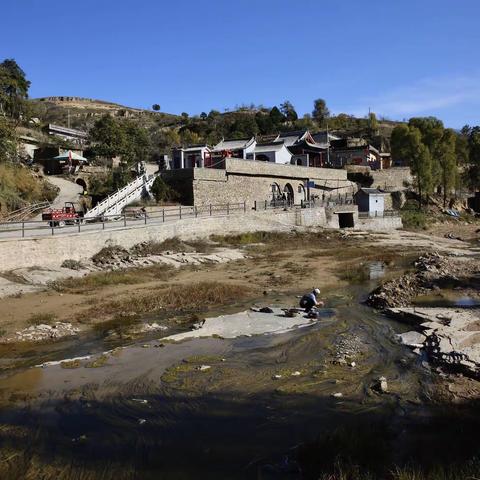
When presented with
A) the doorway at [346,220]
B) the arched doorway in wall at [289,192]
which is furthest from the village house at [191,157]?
the doorway at [346,220]

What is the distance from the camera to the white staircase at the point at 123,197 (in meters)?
39.1

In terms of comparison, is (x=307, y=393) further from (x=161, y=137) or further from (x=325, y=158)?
(x=161, y=137)

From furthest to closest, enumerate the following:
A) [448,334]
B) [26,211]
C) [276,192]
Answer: [276,192], [26,211], [448,334]

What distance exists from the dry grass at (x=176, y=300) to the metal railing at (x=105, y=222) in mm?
8287

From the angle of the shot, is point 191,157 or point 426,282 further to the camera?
point 191,157

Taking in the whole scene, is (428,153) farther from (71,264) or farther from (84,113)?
(84,113)

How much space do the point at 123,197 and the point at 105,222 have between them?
8346 millimetres

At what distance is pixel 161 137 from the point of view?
10181 cm

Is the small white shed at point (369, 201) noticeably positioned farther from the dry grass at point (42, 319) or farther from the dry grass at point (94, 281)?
the dry grass at point (42, 319)

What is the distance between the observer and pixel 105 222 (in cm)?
3444

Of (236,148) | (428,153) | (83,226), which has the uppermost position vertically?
(236,148)

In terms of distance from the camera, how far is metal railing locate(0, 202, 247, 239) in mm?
26680

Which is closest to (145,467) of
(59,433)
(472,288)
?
(59,433)

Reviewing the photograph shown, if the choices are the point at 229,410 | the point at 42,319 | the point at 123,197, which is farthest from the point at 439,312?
the point at 123,197
